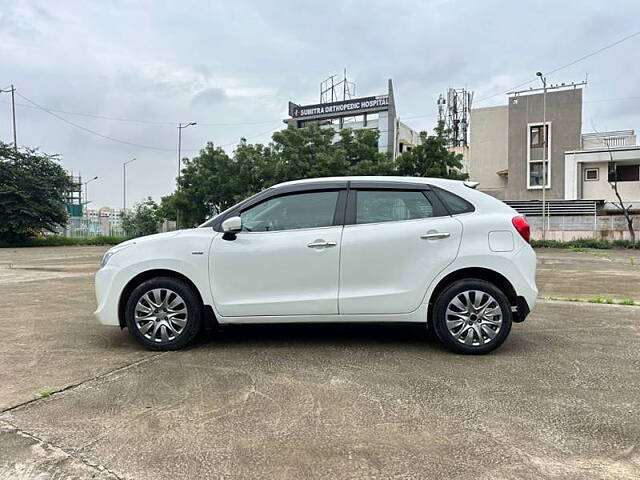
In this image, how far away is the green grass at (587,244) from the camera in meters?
28.9

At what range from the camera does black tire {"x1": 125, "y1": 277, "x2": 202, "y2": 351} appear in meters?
4.82

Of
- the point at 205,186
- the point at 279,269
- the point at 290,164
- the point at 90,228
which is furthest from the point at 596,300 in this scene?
the point at 90,228

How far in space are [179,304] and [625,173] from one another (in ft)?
117

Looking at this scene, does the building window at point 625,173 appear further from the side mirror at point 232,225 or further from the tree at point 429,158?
the side mirror at point 232,225

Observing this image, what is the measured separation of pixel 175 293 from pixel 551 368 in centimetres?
342

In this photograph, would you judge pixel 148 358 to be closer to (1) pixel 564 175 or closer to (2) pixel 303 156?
(2) pixel 303 156

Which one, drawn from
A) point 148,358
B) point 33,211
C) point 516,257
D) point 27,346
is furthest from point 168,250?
point 33,211

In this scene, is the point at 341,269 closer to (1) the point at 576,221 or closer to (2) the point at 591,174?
(1) the point at 576,221

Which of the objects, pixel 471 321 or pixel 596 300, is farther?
pixel 596 300

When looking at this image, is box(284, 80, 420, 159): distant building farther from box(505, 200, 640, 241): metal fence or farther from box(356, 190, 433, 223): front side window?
box(356, 190, 433, 223): front side window

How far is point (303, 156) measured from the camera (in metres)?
29.9

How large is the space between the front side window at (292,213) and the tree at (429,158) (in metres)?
23.0

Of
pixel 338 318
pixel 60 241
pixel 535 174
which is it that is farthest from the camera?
pixel 60 241

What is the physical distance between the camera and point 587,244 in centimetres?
2955
